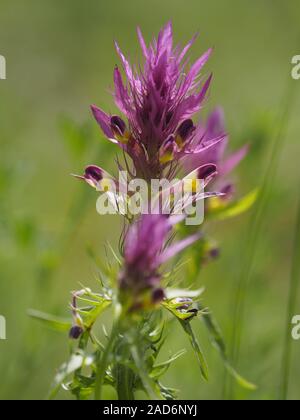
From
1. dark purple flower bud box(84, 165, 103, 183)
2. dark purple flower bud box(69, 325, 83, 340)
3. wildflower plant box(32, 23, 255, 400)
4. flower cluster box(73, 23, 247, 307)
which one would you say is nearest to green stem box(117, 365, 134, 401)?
wildflower plant box(32, 23, 255, 400)

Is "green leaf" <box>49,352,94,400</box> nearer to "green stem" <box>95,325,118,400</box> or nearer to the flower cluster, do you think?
"green stem" <box>95,325,118,400</box>

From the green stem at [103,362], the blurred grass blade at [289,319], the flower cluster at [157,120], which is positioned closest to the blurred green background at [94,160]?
the blurred grass blade at [289,319]

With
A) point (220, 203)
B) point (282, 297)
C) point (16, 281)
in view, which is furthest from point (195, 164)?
point (282, 297)

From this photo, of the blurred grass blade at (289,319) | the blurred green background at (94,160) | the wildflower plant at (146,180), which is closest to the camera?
the wildflower plant at (146,180)

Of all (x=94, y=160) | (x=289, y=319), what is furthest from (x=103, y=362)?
(x=94, y=160)

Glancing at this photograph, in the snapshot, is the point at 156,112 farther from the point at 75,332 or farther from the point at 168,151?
the point at 75,332

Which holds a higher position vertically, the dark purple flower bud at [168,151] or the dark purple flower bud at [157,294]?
the dark purple flower bud at [168,151]

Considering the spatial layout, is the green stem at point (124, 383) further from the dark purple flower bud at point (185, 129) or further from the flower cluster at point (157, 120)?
the dark purple flower bud at point (185, 129)
